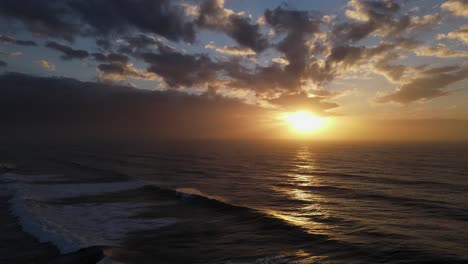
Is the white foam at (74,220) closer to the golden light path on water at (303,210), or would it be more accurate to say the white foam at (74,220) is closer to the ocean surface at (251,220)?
the ocean surface at (251,220)

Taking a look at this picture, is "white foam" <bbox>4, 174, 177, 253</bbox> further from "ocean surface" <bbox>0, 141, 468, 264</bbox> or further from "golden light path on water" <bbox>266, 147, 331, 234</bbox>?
"golden light path on water" <bbox>266, 147, 331, 234</bbox>

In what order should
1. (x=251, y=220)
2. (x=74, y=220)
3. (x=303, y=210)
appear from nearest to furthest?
(x=74, y=220), (x=251, y=220), (x=303, y=210)

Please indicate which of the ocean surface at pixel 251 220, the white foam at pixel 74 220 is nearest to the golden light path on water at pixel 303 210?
the ocean surface at pixel 251 220

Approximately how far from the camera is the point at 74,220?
2550cm

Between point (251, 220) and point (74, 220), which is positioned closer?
point (74, 220)

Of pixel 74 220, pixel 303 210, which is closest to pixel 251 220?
pixel 303 210

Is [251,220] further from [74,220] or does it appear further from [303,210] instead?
[74,220]

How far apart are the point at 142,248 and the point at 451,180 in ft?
153

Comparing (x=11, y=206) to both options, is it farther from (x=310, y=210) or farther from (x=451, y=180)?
(x=451, y=180)

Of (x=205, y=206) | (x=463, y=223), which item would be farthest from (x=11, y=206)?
(x=463, y=223)

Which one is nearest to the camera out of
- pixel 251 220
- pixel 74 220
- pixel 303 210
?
pixel 74 220

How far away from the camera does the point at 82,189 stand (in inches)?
1610

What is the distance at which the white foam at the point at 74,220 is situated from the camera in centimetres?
2048

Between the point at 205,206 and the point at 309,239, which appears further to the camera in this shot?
the point at 205,206
